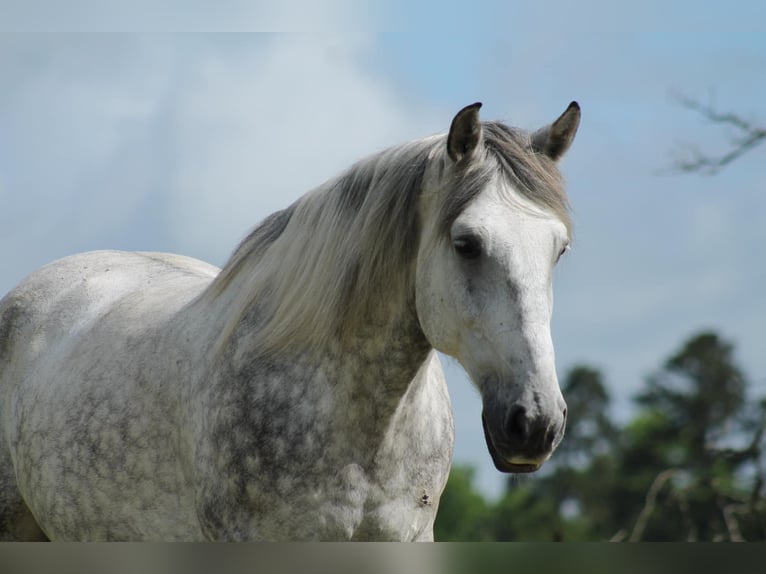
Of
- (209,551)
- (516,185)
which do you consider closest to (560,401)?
(516,185)

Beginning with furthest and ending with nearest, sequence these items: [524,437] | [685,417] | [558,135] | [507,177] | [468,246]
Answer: [685,417] → [558,135] → [507,177] → [468,246] → [524,437]

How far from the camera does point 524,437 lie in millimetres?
2736

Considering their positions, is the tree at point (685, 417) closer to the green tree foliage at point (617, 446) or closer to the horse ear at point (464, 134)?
the green tree foliage at point (617, 446)

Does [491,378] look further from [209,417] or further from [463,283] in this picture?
[209,417]

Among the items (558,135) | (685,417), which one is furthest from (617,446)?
(558,135)

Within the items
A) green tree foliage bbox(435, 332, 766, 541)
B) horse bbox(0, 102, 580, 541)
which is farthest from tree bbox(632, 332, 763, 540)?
horse bbox(0, 102, 580, 541)

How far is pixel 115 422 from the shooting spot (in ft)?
13.2

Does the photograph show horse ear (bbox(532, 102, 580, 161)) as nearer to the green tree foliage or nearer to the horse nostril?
the horse nostril

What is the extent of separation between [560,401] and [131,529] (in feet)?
6.78

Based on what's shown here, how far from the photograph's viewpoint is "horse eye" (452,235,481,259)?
2.97m

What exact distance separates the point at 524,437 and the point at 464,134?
1.06 m

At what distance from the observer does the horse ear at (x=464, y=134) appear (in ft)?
10.3

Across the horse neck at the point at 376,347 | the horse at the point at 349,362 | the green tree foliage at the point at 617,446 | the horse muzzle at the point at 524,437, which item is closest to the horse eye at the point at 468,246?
the horse at the point at 349,362

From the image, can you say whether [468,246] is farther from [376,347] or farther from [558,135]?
[558,135]
